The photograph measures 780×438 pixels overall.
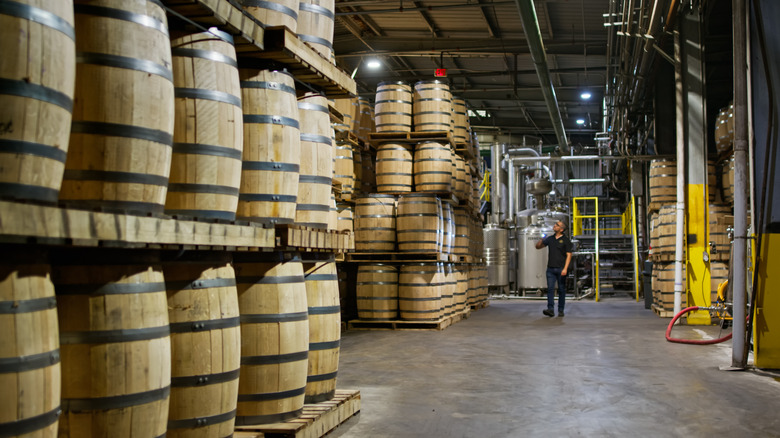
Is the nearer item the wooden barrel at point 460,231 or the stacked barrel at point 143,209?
the stacked barrel at point 143,209

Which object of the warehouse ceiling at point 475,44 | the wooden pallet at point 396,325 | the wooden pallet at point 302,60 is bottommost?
the wooden pallet at point 396,325

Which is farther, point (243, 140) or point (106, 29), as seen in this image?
point (243, 140)

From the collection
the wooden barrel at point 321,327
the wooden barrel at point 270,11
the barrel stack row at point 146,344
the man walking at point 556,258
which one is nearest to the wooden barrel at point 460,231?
the man walking at point 556,258

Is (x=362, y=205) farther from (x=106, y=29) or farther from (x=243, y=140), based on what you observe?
(x=106, y=29)

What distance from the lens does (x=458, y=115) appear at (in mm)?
12953

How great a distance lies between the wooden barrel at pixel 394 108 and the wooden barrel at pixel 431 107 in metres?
0.15

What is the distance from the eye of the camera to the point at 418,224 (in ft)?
35.8

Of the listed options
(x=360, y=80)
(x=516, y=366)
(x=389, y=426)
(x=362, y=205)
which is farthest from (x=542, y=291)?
(x=389, y=426)

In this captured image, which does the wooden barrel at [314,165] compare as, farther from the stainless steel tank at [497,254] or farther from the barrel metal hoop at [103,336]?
the stainless steel tank at [497,254]

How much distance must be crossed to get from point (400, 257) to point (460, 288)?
2.58 meters

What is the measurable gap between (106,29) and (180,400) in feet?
5.68

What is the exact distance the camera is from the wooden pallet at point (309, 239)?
404cm

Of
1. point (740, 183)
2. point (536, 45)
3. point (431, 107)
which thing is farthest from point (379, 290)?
point (740, 183)

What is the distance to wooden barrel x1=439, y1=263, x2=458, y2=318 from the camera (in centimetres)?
1159
